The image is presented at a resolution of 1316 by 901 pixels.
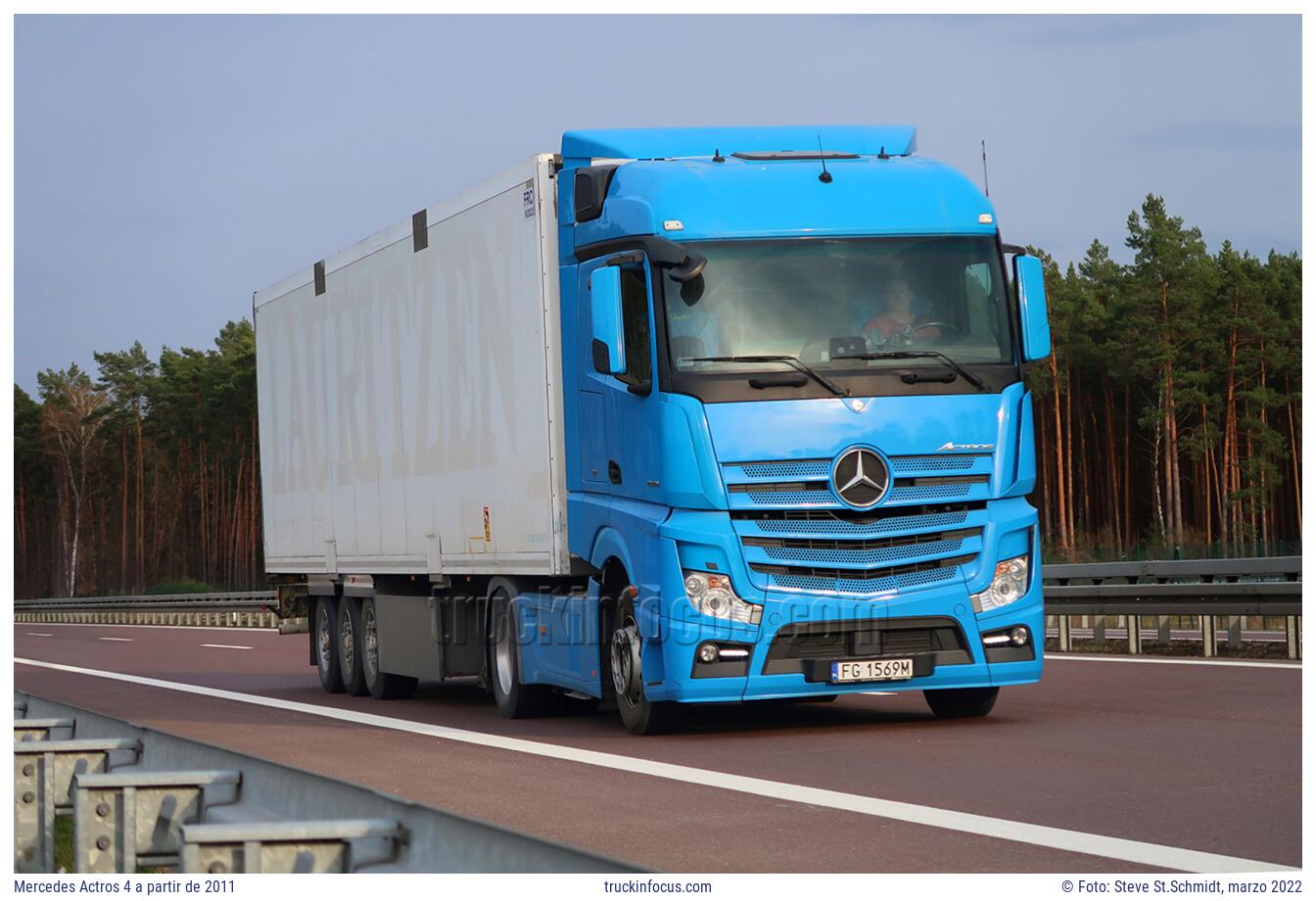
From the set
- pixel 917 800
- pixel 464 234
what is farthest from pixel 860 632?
pixel 464 234

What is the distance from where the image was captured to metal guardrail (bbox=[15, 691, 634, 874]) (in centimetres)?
530

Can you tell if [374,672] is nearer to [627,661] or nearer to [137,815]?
[627,661]

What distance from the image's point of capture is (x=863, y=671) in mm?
13008

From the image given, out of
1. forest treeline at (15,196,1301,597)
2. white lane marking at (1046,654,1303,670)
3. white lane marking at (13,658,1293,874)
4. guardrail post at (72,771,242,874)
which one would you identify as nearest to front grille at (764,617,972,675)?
white lane marking at (13,658,1293,874)

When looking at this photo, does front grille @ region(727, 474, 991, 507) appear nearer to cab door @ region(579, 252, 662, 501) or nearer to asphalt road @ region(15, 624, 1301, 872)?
cab door @ region(579, 252, 662, 501)

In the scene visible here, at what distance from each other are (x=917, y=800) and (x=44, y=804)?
378 centimetres

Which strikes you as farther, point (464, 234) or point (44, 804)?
point (464, 234)

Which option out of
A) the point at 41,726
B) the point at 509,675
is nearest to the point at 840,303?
the point at 509,675

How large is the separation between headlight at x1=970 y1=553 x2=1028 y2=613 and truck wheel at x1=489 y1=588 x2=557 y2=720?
3.74 metres

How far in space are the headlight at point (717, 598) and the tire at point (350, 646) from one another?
774cm

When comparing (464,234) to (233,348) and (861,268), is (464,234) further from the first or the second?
(233,348)

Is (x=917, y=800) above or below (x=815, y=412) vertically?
below
